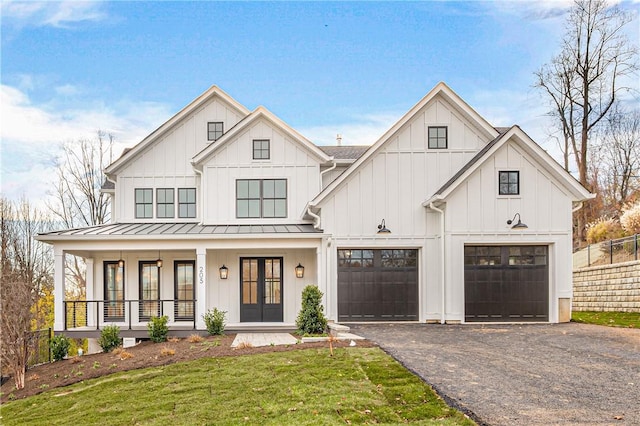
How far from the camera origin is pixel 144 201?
1752 centimetres

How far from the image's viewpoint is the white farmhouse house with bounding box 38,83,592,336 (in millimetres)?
15086

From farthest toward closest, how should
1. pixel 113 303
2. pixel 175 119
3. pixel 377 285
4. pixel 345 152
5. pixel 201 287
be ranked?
pixel 345 152
pixel 175 119
pixel 113 303
pixel 377 285
pixel 201 287

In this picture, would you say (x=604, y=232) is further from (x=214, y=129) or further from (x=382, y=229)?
(x=214, y=129)

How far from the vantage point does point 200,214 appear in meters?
17.3

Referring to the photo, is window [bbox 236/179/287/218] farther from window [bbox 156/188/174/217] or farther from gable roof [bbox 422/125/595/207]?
gable roof [bbox 422/125/595/207]

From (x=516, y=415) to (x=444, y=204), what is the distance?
9588mm

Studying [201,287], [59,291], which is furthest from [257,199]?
[59,291]

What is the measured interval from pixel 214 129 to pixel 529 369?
1304 cm

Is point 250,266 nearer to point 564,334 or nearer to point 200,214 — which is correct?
point 200,214

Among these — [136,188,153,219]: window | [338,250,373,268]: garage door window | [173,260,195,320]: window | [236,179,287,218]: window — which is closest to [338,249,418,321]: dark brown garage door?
[338,250,373,268]: garage door window

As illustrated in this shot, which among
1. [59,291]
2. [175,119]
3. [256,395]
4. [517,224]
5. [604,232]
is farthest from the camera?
[604,232]

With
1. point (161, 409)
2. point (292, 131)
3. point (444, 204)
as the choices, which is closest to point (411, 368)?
point (161, 409)

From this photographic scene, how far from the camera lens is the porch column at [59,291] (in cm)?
1433

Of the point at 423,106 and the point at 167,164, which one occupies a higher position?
the point at 423,106
